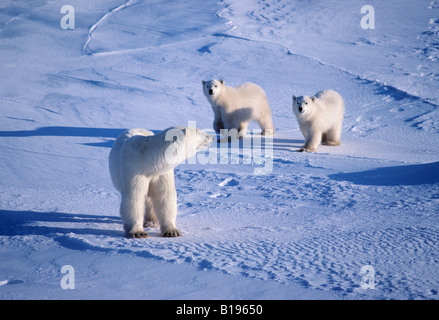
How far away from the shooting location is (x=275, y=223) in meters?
4.35

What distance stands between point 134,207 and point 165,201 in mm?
254

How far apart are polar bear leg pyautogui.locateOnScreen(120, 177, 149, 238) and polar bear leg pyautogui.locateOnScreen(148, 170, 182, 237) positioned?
111mm

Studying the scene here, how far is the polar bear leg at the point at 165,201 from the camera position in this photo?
13.0ft

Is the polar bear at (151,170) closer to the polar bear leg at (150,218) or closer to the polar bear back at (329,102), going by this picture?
the polar bear leg at (150,218)

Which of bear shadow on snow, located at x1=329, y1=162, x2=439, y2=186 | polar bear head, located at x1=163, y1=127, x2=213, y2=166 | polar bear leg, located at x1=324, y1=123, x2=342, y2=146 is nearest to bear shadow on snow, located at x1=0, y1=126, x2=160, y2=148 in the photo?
polar bear leg, located at x1=324, y1=123, x2=342, y2=146

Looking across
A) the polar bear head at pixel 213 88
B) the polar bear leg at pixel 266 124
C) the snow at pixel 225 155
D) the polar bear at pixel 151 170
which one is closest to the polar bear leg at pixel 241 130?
the polar bear leg at pixel 266 124

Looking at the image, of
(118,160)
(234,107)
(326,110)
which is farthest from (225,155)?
(118,160)

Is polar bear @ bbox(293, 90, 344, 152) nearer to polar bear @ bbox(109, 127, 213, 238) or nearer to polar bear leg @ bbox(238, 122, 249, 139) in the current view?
polar bear leg @ bbox(238, 122, 249, 139)

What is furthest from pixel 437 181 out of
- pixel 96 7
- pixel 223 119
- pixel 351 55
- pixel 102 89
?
pixel 96 7

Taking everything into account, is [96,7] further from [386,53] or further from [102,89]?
[386,53]

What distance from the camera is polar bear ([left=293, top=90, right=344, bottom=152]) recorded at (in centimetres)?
730

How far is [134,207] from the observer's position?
386 cm

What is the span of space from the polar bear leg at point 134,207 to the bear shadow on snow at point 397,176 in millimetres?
2685

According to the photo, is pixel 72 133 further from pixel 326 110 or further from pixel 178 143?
pixel 178 143
